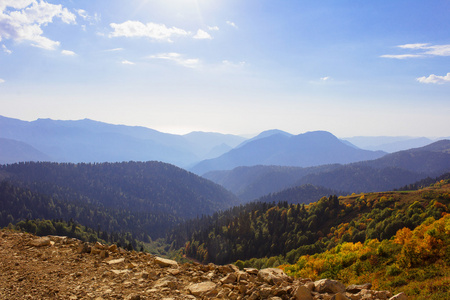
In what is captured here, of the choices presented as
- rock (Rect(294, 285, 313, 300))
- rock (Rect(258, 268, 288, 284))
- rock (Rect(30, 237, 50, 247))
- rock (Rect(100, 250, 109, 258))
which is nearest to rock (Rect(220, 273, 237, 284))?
rock (Rect(258, 268, 288, 284))

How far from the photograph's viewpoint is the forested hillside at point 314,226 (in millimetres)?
87562

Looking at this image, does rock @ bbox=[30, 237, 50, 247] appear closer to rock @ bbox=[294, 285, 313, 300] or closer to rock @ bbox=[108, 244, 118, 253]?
rock @ bbox=[108, 244, 118, 253]

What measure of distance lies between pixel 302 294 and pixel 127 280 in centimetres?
985

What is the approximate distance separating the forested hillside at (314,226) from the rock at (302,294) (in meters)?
76.1

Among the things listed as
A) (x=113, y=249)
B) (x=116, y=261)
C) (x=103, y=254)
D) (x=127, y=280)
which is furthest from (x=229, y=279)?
(x=113, y=249)

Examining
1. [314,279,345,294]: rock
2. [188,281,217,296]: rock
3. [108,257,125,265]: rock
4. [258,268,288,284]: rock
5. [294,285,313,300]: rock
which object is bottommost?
[188,281,217,296]: rock

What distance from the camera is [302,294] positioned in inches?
470

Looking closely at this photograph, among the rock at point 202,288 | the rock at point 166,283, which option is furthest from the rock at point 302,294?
the rock at point 166,283

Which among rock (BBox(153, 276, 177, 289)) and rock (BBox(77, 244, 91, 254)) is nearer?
rock (BBox(153, 276, 177, 289))

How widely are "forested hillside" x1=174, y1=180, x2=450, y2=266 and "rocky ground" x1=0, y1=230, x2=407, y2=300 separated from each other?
241ft

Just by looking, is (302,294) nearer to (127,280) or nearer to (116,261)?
(127,280)

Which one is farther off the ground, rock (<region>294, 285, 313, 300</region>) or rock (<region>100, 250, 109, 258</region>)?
rock (<region>294, 285, 313, 300</region>)

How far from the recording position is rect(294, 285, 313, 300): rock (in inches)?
467

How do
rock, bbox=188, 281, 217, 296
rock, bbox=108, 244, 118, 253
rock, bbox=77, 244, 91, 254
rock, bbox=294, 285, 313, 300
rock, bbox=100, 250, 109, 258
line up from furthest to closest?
rock, bbox=108, 244, 118, 253 < rock, bbox=77, 244, 91, 254 < rock, bbox=100, 250, 109, 258 < rock, bbox=188, 281, 217, 296 < rock, bbox=294, 285, 313, 300
